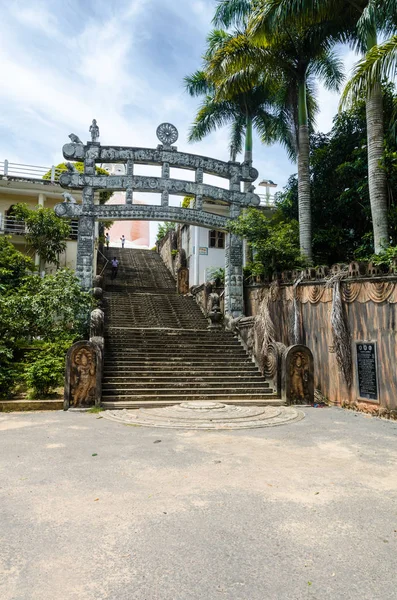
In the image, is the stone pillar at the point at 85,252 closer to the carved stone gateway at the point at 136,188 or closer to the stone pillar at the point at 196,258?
the carved stone gateway at the point at 136,188

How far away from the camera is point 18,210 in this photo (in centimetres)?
1992

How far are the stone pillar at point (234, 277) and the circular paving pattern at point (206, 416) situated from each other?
6.44 meters

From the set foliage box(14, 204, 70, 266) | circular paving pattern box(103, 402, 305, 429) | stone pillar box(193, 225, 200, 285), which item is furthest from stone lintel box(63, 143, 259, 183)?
circular paving pattern box(103, 402, 305, 429)

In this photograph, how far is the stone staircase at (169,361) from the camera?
991 cm

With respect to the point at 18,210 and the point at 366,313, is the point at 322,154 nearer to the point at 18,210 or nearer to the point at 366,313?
the point at 366,313

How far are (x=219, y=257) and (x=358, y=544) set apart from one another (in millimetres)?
20915

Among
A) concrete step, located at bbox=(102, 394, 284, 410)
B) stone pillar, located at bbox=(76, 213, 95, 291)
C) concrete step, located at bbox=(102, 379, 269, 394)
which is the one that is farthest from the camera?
stone pillar, located at bbox=(76, 213, 95, 291)

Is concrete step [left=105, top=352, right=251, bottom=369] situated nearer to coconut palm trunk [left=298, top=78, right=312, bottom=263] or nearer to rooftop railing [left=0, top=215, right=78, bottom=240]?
coconut palm trunk [left=298, top=78, right=312, bottom=263]

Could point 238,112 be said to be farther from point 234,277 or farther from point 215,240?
point 234,277

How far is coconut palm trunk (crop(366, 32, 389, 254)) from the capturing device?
35.6 feet

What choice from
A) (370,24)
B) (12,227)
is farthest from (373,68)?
(12,227)

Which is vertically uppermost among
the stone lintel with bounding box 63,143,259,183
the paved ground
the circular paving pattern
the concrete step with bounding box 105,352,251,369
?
the stone lintel with bounding box 63,143,259,183

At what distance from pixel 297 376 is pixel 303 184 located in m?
7.30

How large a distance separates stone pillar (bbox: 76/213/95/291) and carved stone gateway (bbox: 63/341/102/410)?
18.4 ft
